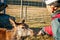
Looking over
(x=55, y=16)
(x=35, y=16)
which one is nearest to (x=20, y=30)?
(x=55, y=16)

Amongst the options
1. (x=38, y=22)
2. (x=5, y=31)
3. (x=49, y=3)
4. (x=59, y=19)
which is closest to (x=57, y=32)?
(x=59, y=19)

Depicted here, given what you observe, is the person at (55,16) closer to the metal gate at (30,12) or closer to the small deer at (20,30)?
the small deer at (20,30)

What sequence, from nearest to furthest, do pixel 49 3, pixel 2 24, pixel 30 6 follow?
pixel 49 3
pixel 2 24
pixel 30 6

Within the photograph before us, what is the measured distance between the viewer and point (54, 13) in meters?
2.43

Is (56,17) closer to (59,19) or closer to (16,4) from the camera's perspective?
(59,19)

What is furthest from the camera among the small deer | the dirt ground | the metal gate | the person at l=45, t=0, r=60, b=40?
the metal gate

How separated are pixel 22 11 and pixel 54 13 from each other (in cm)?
854

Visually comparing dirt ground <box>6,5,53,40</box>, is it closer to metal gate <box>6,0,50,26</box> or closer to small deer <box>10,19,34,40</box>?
metal gate <box>6,0,50,26</box>

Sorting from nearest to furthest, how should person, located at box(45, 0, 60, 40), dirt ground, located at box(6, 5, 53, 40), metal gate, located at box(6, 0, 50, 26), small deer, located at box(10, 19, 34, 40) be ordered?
person, located at box(45, 0, 60, 40), small deer, located at box(10, 19, 34, 40), dirt ground, located at box(6, 5, 53, 40), metal gate, located at box(6, 0, 50, 26)

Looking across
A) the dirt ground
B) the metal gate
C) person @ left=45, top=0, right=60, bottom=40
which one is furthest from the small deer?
the metal gate

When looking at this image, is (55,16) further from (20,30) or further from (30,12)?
(30,12)

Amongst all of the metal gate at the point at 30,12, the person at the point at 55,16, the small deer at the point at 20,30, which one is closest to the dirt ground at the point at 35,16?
the metal gate at the point at 30,12

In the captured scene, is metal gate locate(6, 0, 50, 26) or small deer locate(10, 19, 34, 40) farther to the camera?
metal gate locate(6, 0, 50, 26)

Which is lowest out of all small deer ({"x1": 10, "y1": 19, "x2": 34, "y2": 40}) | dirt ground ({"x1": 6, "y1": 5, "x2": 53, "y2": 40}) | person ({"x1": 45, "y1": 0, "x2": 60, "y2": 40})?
dirt ground ({"x1": 6, "y1": 5, "x2": 53, "y2": 40})
